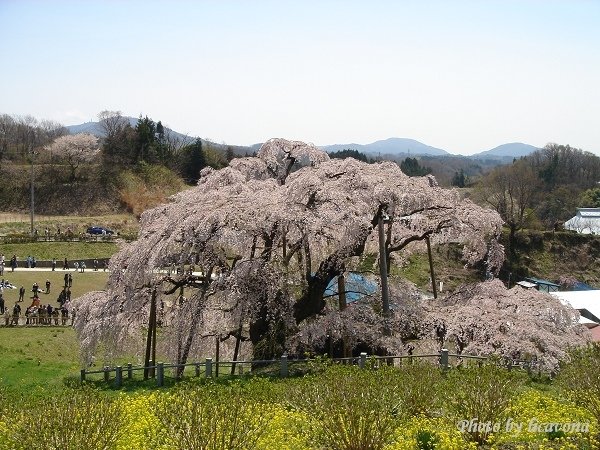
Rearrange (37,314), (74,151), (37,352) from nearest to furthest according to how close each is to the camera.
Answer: (37,352), (37,314), (74,151)

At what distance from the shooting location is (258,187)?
1998 cm

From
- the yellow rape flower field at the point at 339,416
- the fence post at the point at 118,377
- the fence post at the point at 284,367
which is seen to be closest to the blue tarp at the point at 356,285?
the fence post at the point at 284,367

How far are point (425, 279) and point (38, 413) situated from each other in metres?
46.3

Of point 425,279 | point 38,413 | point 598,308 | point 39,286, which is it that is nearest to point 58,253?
point 39,286

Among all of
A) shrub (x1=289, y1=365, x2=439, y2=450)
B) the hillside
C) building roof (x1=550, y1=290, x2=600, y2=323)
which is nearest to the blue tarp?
shrub (x1=289, y1=365, x2=439, y2=450)

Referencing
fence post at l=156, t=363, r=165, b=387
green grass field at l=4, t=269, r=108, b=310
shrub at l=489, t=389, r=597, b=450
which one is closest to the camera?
shrub at l=489, t=389, r=597, b=450

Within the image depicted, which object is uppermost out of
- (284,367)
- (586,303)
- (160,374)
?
(284,367)

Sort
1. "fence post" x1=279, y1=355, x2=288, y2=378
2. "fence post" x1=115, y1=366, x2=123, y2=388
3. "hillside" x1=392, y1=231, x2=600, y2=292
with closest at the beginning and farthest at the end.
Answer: "fence post" x1=279, y1=355, x2=288, y2=378 < "fence post" x1=115, y1=366, x2=123, y2=388 < "hillside" x1=392, y1=231, x2=600, y2=292

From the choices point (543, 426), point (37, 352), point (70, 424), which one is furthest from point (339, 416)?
point (37, 352)

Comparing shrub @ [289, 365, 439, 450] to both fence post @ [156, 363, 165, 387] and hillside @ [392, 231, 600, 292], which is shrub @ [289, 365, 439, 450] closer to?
fence post @ [156, 363, 165, 387]

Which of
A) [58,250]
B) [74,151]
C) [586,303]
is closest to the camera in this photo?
[586,303]

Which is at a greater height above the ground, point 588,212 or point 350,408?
point 588,212

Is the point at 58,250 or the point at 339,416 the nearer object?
the point at 339,416

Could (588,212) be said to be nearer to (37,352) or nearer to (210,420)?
(37,352)
